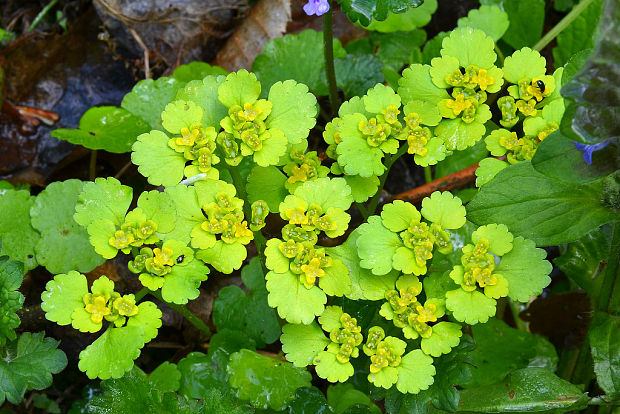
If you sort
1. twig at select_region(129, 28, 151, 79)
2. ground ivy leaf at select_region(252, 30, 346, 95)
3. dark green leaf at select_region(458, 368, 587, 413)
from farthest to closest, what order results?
twig at select_region(129, 28, 151, 79) → ground ivy leaf at select_region(252, 30, 346, 95) → dark green leaf at select_region(458, 368, 587, 413)

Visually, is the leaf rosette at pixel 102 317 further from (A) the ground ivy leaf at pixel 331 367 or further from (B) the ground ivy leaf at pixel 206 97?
(B) the ground ivy leaf at pixel 206 97

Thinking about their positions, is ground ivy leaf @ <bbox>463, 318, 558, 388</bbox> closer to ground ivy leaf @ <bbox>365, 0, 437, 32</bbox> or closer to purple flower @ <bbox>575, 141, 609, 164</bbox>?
purple flower @ <bbox>575, 141, 609, 164</bbox>

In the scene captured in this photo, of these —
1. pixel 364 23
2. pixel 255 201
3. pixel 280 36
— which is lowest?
pixel 255 201

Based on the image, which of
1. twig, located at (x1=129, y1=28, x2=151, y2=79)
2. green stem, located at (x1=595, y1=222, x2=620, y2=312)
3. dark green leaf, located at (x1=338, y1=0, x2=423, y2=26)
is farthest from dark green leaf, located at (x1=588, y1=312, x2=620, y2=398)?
twig, located at (x1=129, y1=28, x2=151, y2=79)

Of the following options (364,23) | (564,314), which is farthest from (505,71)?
(564,314)

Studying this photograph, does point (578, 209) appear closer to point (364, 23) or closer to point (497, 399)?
point (497, 399)

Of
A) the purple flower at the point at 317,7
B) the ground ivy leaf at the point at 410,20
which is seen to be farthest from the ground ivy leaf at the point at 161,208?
the ground ivy leaf at the point at 410,20

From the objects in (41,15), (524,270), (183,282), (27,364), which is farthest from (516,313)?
(41,15)
